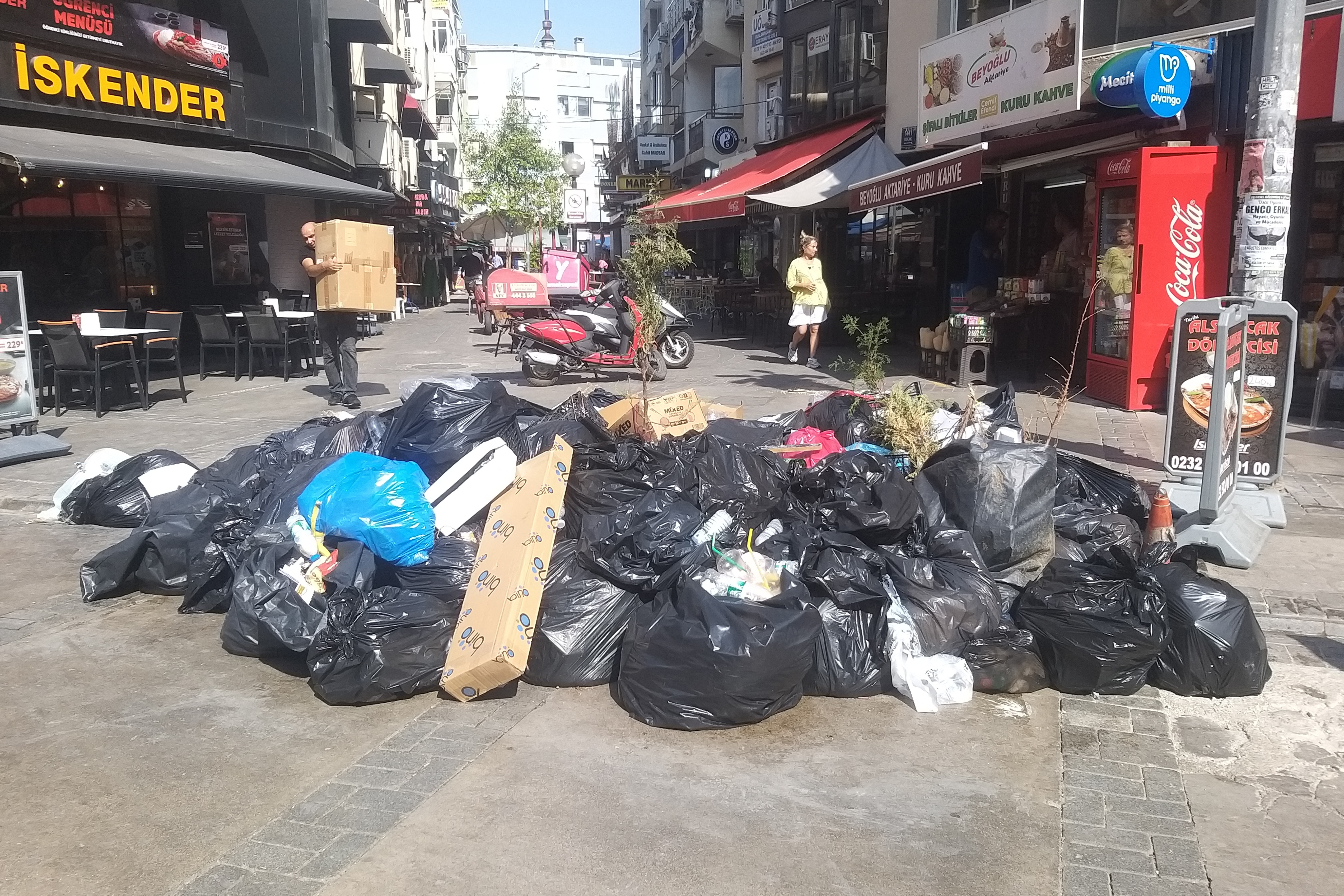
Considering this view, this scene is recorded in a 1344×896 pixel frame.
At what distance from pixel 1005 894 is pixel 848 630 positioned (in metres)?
1.56

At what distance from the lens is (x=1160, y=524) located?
222 inches

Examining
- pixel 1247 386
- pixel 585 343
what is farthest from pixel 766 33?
pixel 1247 386

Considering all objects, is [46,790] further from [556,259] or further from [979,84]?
[556,259]

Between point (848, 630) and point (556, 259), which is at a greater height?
point (556, 259)

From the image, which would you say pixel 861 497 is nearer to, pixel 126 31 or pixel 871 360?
pixel 871 360

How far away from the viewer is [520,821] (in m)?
3.33

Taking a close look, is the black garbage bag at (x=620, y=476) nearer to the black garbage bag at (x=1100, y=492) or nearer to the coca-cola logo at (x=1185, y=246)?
the black garbage bag at (x=1100, y=492)

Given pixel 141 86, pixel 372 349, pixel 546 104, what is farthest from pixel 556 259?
pixel 546 104

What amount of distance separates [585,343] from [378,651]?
28.7ft

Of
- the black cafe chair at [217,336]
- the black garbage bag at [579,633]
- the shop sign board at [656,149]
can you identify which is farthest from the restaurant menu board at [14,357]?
the shop sign board at [656,149]

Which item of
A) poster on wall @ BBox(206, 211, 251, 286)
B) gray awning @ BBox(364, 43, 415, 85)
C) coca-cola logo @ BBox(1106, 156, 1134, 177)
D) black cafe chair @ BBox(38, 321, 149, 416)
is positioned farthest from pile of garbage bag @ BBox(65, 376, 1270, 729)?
gray awning @ BBox(364, 43, 415, 85)

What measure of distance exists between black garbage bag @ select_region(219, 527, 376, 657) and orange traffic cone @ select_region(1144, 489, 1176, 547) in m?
4.08

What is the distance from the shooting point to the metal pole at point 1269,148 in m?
6.23

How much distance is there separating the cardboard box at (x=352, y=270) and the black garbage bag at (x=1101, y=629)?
8.25 meters
